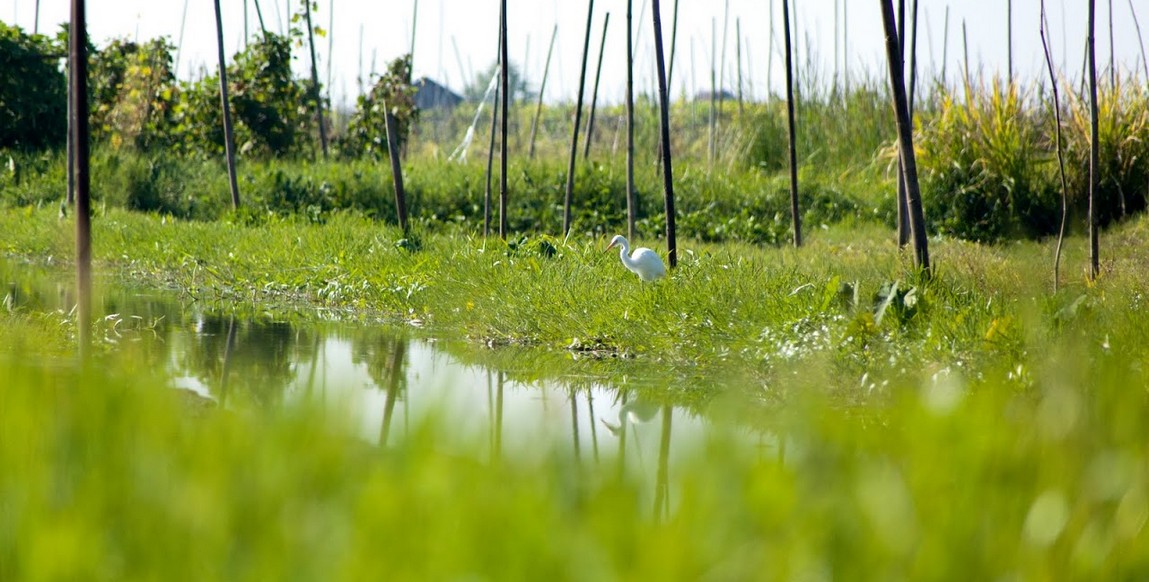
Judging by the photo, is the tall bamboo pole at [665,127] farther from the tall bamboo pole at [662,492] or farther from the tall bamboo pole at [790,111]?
the tall bamboo pole at [662,492]

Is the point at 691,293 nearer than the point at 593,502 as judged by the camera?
No

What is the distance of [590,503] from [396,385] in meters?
3.14

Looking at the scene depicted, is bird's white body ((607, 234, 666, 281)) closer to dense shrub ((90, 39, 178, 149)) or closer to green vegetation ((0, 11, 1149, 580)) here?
green vegetation ((0, 11, 1149, 580))

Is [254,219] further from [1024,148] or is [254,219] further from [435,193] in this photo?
[1024,148]

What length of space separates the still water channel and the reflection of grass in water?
27 mm

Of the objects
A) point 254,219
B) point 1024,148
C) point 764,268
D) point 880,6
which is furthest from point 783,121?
point 880,6

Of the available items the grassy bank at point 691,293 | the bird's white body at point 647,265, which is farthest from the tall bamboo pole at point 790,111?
the bird's white body at point 647,265

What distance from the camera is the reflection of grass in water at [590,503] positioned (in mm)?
1024

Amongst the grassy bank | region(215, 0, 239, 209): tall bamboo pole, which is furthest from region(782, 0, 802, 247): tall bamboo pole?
region(215, 0, 239, 209): tall bamboo pole

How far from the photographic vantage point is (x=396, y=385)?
4203mm

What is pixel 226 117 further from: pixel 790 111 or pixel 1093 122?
pixel 1093 122

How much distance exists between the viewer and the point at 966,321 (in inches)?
211

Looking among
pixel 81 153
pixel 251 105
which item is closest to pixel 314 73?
pixel 251 105

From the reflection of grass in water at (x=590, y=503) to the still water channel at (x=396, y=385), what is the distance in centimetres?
3
